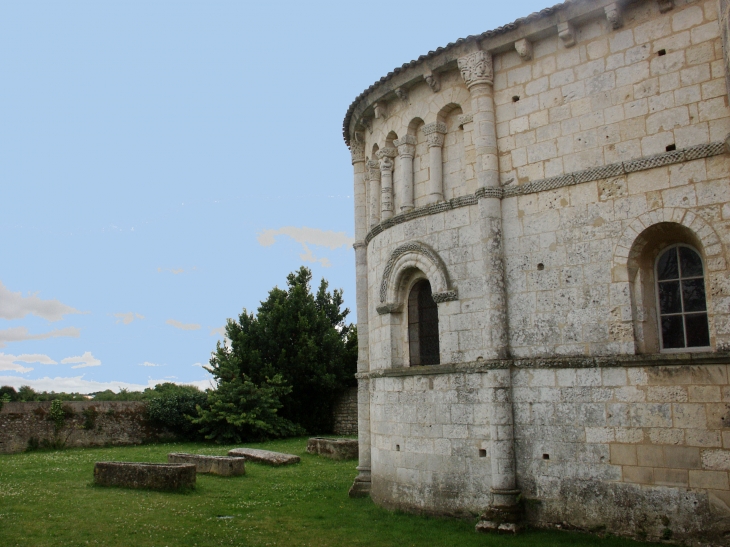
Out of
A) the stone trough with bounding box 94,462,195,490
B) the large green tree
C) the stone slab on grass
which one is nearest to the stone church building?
the stone trough with bounding box 94,462,195,490

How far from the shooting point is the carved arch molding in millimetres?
11641

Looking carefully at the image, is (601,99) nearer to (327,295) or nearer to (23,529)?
(23,529)

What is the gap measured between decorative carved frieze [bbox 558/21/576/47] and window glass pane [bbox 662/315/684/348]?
447 centimetres

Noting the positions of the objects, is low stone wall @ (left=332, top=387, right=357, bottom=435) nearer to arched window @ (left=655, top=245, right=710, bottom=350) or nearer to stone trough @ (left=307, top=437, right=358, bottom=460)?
stone trough @ (left=307, top=437, right=358, bottom=460)

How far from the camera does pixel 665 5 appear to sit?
32.0ft

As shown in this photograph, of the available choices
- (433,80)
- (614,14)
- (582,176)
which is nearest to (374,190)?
(433,80)

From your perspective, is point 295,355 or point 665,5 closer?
point 665,5

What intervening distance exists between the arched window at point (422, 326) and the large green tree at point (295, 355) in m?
17.0

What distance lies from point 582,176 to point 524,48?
7.77ft

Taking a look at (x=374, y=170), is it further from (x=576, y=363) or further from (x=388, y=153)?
(x=576, y=363)

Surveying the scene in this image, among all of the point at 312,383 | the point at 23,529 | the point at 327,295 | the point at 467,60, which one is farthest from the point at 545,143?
the point at 327,295

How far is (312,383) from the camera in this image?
98.9 ft

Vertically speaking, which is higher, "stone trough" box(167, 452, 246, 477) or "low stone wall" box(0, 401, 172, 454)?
"low stone wall" box(0, 401, 172, 454)

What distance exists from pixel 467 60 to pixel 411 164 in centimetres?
226
